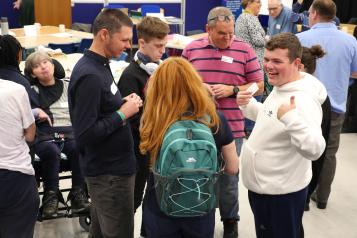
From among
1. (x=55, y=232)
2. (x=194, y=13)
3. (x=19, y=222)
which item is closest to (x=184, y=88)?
(x=19, y=222)

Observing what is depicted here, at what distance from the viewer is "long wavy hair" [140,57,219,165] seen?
1.85 meters

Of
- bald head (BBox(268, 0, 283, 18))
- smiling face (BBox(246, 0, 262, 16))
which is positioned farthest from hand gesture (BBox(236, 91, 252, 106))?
bald head (BBox(268, 0, 283, 18))

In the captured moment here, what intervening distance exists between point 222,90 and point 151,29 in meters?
0.62

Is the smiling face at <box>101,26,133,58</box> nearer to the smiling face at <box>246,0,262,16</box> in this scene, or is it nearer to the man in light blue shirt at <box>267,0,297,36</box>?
the smiling face at <box>246,0,262,16</box>

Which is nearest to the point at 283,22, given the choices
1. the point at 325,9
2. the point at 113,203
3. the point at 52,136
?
the point at 325,9

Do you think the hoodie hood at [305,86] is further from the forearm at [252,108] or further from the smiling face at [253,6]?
the smiling face at [253,6]

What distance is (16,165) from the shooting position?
229 centimetres

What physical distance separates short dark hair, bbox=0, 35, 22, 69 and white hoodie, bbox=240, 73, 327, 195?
1.32 metres

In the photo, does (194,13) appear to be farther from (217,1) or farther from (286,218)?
(286,218)

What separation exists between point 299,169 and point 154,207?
75 centimetres

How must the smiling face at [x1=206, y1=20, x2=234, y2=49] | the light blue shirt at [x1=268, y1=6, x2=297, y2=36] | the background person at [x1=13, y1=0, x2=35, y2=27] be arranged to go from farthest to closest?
the background person at [x1=13, y1=0, x2=35, y2=27] → the light blue shirt at [x1=268, y1=6, x2=297, y2=36] → the smiling face at [x1=206, y1=20, x2=234, y2=49]

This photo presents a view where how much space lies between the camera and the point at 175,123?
1848mm

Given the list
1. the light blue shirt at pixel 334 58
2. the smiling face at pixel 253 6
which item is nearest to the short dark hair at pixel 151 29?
the light blue shirt at pixel 334 58

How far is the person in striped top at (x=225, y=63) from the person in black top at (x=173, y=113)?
104cm
